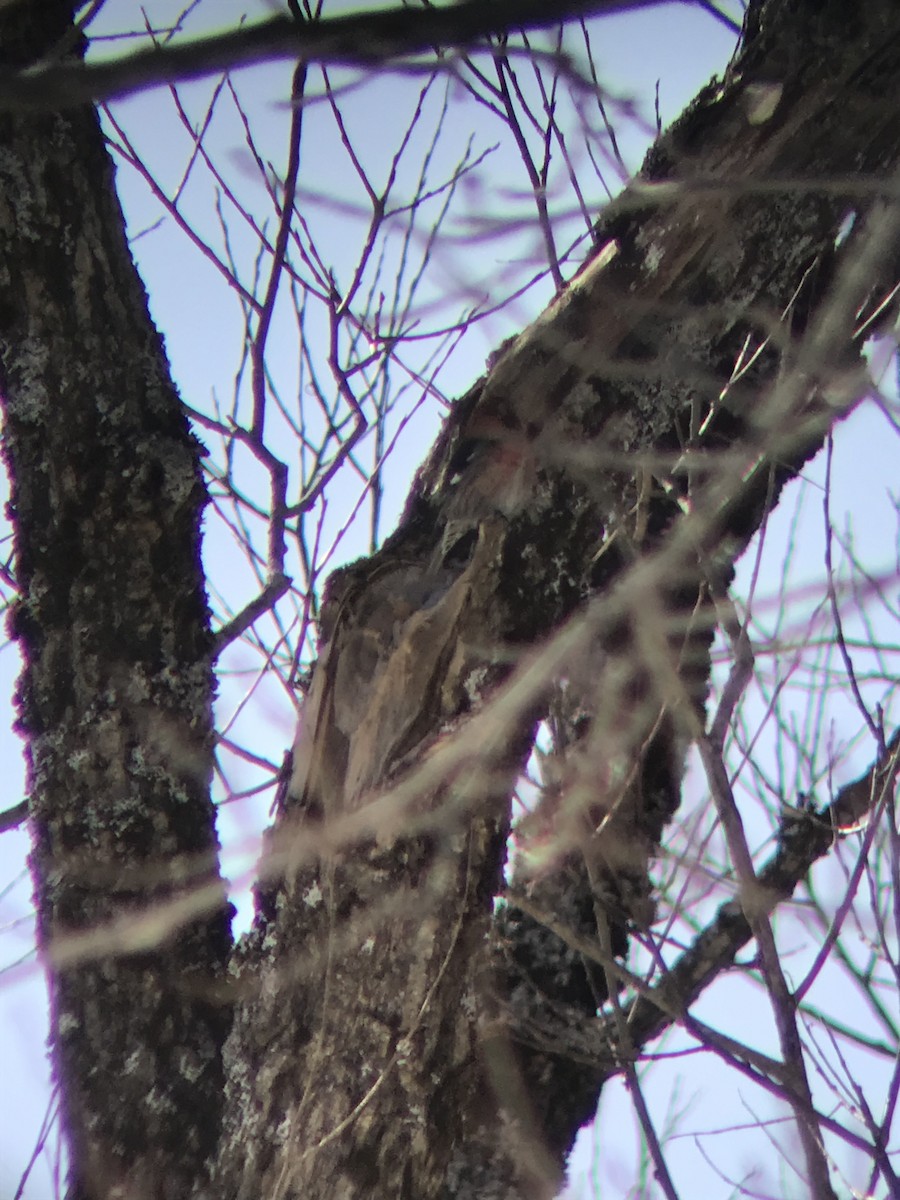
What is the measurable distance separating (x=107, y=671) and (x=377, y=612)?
0.37 m

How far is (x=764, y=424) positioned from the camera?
1374mm

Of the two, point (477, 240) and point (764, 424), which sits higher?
point (477, 240)

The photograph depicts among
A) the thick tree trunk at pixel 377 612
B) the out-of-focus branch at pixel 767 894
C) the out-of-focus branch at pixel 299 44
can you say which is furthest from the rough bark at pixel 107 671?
the out-of-focus branch at pixel 299 44

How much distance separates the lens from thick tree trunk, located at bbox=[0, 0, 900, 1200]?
1.19 metres

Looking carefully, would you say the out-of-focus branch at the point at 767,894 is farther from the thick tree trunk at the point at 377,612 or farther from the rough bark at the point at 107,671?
→ the rough bark at the point at 107,671

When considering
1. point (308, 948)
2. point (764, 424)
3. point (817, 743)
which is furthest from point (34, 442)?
point (817, 743)

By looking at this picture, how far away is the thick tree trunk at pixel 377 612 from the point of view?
3.90ft

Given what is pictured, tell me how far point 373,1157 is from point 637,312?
39.7 inches

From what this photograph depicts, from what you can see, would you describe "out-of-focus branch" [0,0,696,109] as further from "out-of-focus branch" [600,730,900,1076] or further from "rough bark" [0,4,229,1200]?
"out-of-focus branch" [600,730,900,1076]

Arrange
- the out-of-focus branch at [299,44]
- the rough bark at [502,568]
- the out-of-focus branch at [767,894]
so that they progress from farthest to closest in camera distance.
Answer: the out-of-focus branch at [767,894], the rough bark at [502,568], the out-of-focus branch at [299,44]

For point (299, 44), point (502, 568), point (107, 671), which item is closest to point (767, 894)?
point (502, 568)

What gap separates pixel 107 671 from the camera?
1351mm

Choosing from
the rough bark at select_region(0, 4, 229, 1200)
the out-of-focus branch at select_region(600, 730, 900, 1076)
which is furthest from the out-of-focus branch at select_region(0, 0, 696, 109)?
the out-of-focus branch at select_region(600, 730, 900, 1076)

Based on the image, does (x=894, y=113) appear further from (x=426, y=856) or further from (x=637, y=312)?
(x=426, y=856)
